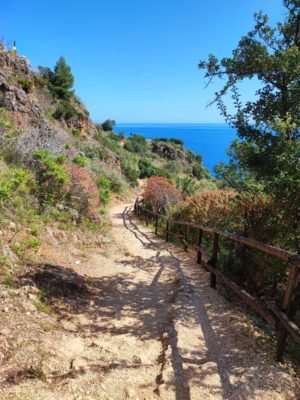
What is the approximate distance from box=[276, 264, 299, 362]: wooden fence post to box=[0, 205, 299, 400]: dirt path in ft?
0.55

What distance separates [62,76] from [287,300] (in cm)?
2928

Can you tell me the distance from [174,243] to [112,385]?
25.6ft

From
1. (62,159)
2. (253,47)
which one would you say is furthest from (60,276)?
(62,159)

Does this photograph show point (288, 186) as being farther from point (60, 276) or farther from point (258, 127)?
point (60, 276)

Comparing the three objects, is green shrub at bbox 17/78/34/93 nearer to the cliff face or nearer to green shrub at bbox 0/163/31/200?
the cliff face

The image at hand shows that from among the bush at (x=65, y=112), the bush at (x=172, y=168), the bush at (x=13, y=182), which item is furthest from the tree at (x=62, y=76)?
the bush at (x=13, y=182)

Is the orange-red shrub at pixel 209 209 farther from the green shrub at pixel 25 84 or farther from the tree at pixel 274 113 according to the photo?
the green shrub at pixel 25 84

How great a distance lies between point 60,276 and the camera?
4.90 metres

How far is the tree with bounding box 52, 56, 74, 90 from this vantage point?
27.7 meters

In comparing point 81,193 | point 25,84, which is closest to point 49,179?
point 81,193

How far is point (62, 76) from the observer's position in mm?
28000

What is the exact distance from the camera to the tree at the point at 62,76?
27.7 metres

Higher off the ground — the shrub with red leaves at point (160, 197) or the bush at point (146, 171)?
the bush at point (146, 171)

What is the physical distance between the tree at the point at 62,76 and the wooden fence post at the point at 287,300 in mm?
28177
